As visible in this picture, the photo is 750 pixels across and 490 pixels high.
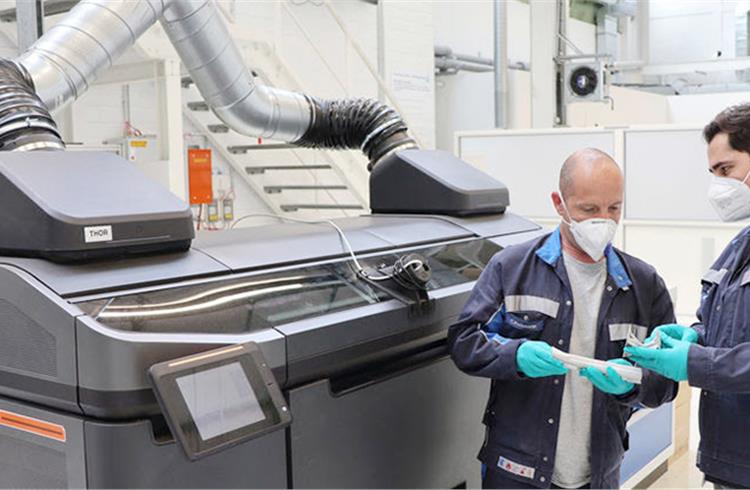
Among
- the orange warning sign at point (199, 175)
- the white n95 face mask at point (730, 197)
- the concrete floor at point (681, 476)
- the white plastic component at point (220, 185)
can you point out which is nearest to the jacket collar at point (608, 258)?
the white n95 face mask at point (730, 197)

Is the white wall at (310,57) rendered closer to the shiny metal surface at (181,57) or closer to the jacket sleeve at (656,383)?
the shiny metal surface at (181,57)

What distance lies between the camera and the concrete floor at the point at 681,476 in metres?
2.79

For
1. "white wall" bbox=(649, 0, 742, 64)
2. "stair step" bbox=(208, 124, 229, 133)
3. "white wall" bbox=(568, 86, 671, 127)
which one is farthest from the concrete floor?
"white wall" bbox=(649, 0, 742, 64)

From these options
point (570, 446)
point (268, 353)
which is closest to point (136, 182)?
point (268, 353)

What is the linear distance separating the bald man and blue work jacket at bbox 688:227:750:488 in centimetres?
9

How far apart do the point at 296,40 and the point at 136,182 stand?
5247 millimetres

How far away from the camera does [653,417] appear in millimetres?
2693

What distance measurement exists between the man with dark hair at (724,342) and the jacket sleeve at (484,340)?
0.76 ft

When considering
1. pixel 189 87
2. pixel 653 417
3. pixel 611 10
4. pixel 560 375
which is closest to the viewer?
pixel 560 375

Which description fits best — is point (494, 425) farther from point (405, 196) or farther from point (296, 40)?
point (296, 40)

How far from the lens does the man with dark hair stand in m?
1.32

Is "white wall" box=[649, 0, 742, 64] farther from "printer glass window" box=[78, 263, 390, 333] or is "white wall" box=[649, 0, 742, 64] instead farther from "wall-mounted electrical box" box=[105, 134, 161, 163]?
"printer glass window" box=[78, 263, 390, 333]

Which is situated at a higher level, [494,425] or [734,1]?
[734,1]

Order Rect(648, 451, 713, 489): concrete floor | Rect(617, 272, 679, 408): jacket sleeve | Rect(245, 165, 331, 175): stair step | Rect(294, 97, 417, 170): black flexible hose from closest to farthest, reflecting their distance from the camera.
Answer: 1. Rect(617, 272, 679, 408): jacket sleeve
2. Rect(294, 97, 417, 170): black flexible hose
3. Rect(648, 451, 713, 489): concrete floor
4. Rect(245, 165, 331, 175): stair step
